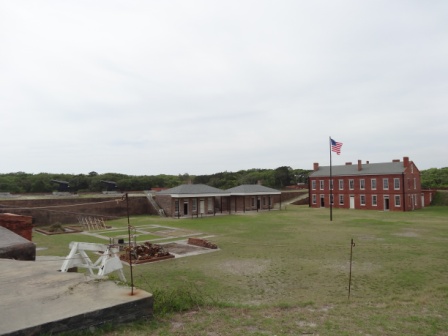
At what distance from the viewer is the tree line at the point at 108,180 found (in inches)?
2028

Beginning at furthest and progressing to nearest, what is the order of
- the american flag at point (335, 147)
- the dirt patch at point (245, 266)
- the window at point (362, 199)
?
the window at point (362, 199) → the american flag at point (335, 147) → the dirt patch at point (245, 266)

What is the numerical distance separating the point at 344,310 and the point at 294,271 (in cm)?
612

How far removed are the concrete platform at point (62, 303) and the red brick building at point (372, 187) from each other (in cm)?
3984

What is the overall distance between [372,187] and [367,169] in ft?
10.3

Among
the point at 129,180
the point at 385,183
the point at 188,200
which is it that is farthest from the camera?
the point at 129,180

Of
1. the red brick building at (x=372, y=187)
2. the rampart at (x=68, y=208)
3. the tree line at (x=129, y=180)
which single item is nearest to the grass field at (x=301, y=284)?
the rampart at (x=68, y=208)

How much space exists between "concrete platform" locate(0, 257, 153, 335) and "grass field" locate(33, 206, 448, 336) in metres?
0.27

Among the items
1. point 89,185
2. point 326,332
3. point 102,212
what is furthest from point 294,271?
point 89,185

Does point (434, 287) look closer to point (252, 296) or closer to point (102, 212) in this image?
point (252, 296)

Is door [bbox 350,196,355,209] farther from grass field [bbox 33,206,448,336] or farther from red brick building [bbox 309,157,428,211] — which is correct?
grass field [bbox 33,206,448,336]

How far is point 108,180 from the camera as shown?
6303 cm

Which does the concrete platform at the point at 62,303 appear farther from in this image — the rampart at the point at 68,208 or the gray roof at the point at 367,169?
the gray roof at the point at 367,169

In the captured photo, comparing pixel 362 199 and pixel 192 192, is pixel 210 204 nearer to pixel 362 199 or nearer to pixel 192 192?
pixel 192 192

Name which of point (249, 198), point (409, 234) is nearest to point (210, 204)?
point (249, 198)
